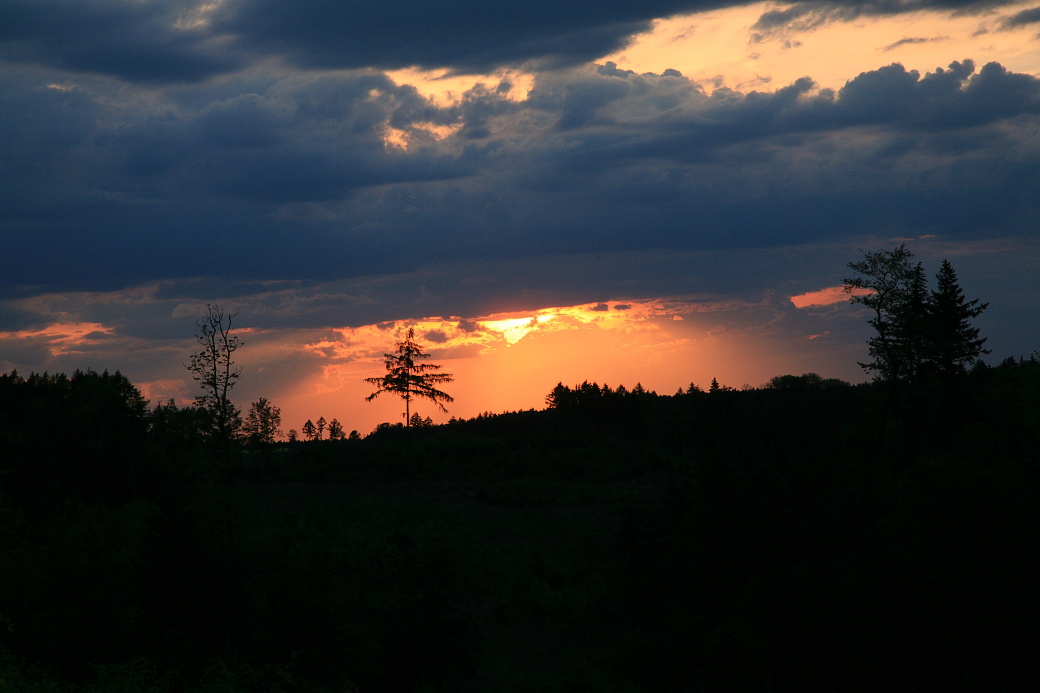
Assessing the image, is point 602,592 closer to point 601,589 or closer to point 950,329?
point 601,589

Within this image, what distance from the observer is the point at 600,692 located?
21.5m

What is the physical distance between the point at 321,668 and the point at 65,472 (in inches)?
1714

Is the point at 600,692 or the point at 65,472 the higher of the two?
the point at 65,472

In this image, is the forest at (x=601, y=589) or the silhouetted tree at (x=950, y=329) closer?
the forest at (x=601, y=589)

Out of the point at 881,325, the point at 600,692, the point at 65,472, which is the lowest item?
the point at 600,692

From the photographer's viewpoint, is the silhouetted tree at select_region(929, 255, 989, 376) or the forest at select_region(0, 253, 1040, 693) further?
the silhouetted tree at select_region(929, 255, 989, 376)

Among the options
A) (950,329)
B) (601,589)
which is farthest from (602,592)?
(950,329)

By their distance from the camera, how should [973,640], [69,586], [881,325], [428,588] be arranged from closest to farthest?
[973,640] < [428,588] < [69,586] < [881,325]

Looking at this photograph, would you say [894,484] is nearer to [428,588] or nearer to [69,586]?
[428,588]

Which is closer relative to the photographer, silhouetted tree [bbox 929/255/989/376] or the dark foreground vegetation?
the dark foreground vegetation

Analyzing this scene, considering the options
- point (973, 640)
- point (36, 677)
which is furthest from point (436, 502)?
point (973, 640)

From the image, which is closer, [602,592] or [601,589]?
[602,592]

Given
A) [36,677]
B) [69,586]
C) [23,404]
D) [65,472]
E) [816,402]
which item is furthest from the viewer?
[816,402]

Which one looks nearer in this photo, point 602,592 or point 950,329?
point 602,592
